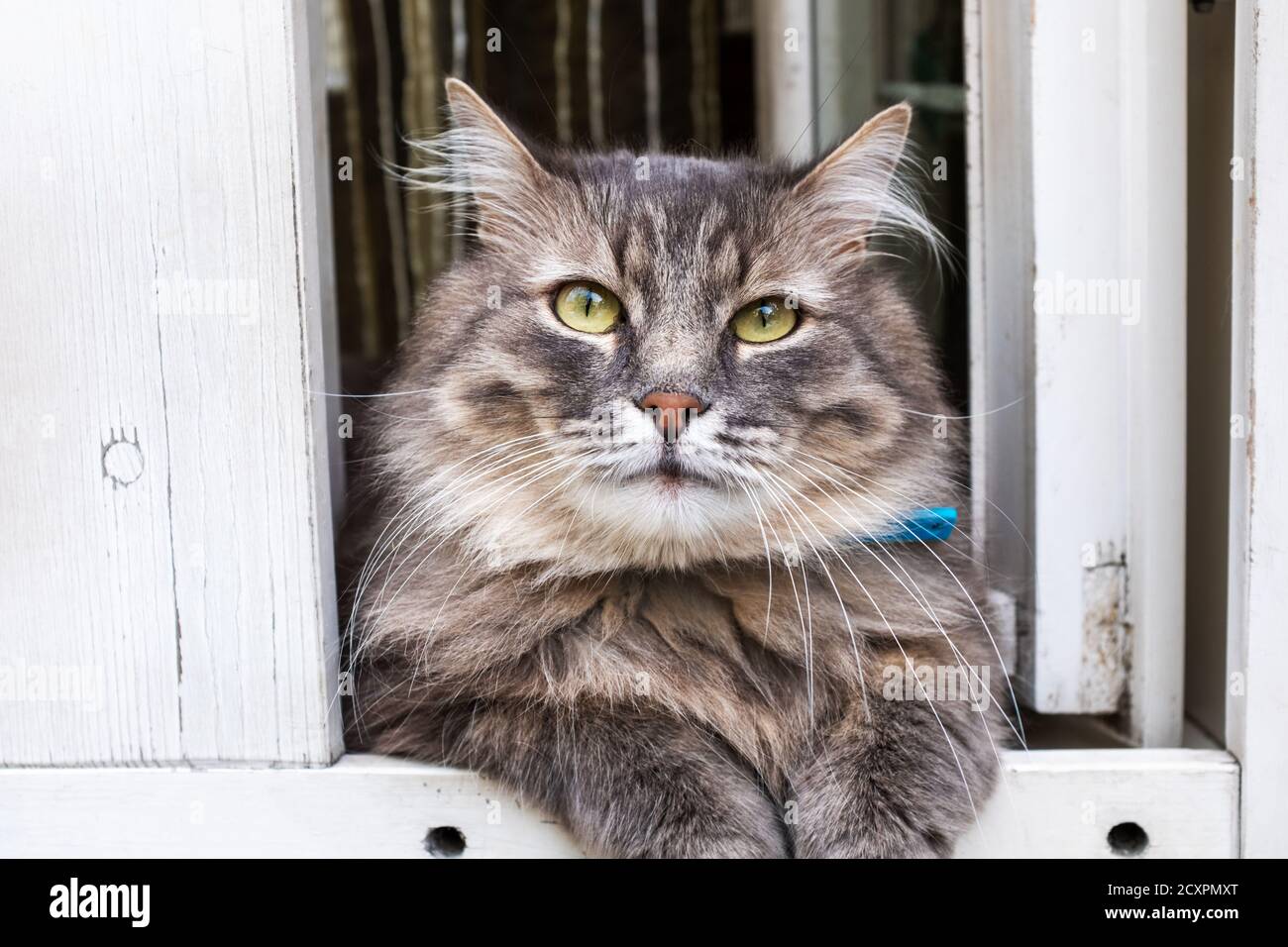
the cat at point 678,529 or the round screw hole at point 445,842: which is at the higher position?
the cat at point 678,529

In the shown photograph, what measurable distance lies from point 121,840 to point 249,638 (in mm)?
359

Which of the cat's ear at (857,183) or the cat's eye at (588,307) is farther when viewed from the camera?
the cat's ear at (857,183)

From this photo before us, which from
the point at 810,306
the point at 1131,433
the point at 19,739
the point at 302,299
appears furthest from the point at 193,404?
the point at 1131,433

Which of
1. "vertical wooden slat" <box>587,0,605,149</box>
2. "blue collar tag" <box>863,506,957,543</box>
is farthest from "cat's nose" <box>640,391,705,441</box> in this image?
"vertical wooden slat" <box>587,0,605,149</box>

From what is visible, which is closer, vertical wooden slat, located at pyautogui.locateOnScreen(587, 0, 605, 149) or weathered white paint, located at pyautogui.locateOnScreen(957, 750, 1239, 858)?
weathered white paint, located at pyautogui.locateOnScreen(957, 750, 1239, 858)

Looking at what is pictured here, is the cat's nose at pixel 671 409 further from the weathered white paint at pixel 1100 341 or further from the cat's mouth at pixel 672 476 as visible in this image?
the weathered white paint at pixel 1100 341

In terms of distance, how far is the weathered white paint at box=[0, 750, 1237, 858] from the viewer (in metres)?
1.65

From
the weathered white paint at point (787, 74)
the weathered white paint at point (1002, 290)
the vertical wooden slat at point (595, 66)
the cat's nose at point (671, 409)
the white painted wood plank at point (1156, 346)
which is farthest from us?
the vertical wooden slat at point (595, 66)

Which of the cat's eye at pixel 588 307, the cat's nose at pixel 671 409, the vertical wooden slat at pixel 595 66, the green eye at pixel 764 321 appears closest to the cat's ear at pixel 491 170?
the cat's eye at pixel 588 307

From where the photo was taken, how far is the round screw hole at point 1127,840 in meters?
1.72

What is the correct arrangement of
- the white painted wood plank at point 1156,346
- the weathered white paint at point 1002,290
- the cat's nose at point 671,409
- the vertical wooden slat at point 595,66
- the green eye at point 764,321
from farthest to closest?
the vertical wooden slat at point 595,66, the weathered white paint at point 1002,290, the white painted wood plank at point 1156,346, the green eye at point 764,321, the cat's nose at point 671,409

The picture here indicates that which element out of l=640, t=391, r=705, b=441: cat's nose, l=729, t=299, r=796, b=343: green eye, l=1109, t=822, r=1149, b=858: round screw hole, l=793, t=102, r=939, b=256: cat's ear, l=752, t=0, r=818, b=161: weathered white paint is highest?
→ l=752, t=0, r=818, b=161: weathered white paint

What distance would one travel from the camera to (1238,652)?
67.3 inches

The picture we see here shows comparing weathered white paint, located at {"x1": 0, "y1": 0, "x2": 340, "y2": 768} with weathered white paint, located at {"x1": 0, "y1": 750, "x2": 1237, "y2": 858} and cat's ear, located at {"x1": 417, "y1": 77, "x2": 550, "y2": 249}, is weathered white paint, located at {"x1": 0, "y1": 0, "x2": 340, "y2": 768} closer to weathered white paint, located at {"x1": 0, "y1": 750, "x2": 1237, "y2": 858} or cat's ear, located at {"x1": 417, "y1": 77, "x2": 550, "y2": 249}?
weathered white paint, located at {"x1": 0, "y1": 750, "x2": 1237, "y2": 858}
